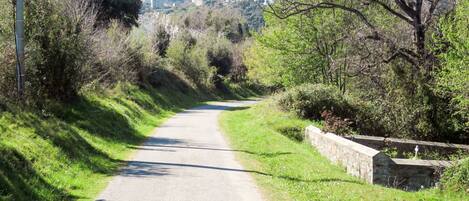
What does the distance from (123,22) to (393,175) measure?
119 ft

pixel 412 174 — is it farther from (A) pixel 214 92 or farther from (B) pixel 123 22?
(A) pixel 214 92

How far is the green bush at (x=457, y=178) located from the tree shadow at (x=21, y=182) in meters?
8.17

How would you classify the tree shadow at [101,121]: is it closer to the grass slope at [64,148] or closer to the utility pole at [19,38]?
the grass slope at [64,148]

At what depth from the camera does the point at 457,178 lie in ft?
40.2

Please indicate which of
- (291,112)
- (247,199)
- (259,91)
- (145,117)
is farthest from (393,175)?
(259,91)

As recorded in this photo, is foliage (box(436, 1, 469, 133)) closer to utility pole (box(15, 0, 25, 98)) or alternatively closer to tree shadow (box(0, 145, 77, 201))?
tree shadow (box(0, 145, 77, 201))

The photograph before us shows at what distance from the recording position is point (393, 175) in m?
13.2

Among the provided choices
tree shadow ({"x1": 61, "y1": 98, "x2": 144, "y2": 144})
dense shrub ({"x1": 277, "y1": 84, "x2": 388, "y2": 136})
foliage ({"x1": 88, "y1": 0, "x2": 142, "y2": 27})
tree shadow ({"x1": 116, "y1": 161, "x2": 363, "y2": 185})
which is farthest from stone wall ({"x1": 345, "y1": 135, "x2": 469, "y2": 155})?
foliage ({"x1": 88, "y1": 0, "x2": 142, "y2": 27})

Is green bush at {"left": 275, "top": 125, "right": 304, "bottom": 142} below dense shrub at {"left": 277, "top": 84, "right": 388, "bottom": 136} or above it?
below

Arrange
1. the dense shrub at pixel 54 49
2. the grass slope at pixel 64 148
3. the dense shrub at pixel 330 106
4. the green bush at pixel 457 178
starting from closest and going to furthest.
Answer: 1. the grass slope at pixel 64 148
2. the green bush at pixel 457 178
3. the dense shrub at pixel 54 49
4. the dense shrub at pixel 330 106

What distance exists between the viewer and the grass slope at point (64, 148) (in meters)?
10.4

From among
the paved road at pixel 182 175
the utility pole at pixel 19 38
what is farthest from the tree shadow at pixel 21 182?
the utility pole at pixel 19 38

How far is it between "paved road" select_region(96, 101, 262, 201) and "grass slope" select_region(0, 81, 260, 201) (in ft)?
1.73

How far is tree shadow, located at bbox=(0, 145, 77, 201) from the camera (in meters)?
9.30
